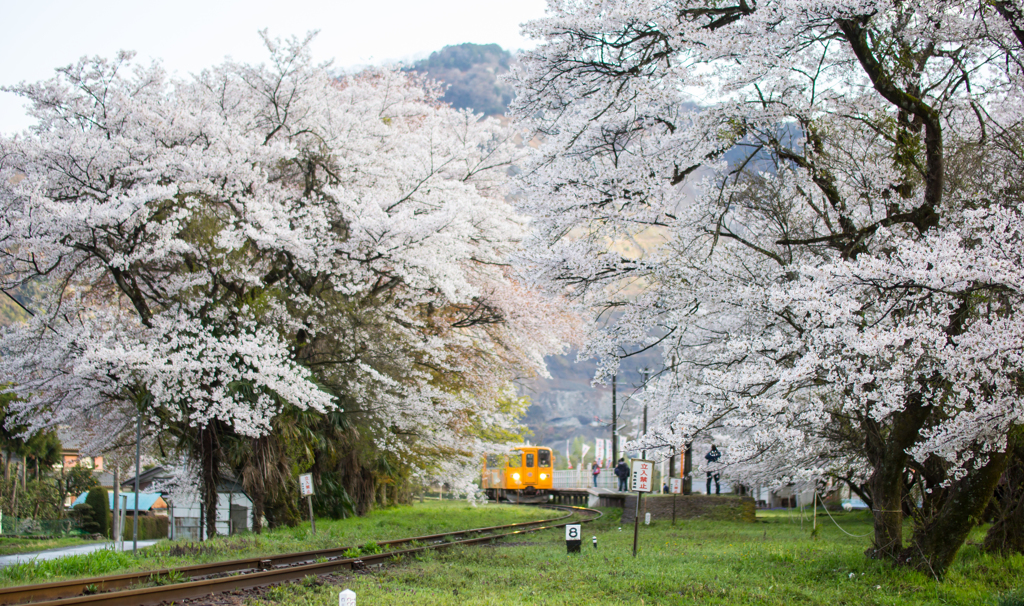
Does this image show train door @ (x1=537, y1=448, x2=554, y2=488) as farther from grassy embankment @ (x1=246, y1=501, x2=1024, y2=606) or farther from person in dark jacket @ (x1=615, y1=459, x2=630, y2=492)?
grassy embankment @ (x1=246, y1=501, x2=1024, y2=606)

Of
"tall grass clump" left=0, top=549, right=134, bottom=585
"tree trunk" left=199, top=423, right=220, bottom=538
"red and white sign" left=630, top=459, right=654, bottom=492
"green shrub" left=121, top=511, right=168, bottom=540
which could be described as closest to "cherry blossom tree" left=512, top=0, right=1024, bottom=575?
"red and white sign" left=630, top=459, right=654, bottom=492

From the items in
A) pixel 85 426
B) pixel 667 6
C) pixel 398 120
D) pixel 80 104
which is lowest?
pixel 85 426

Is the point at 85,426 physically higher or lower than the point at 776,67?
lower

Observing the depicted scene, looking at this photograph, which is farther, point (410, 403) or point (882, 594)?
point (410, 403)

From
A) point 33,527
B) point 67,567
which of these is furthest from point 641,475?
point 33,527

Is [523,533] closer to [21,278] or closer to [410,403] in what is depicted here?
[410,403]

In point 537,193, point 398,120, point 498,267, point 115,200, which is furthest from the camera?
point 398,120

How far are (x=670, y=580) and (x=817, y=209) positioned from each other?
5440 millimetres

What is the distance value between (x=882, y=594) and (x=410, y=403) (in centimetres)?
1134

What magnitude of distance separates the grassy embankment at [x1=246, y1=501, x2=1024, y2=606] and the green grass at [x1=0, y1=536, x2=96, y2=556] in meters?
14.3

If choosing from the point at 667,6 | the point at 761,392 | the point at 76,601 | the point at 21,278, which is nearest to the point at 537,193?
the point at 667,6

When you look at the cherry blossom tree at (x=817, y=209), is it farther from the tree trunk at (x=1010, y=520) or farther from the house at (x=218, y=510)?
the house at (x=218, y=510)

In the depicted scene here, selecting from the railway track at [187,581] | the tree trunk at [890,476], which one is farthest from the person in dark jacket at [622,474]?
the tree trunk at [890,476]

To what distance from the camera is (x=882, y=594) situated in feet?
26.5
